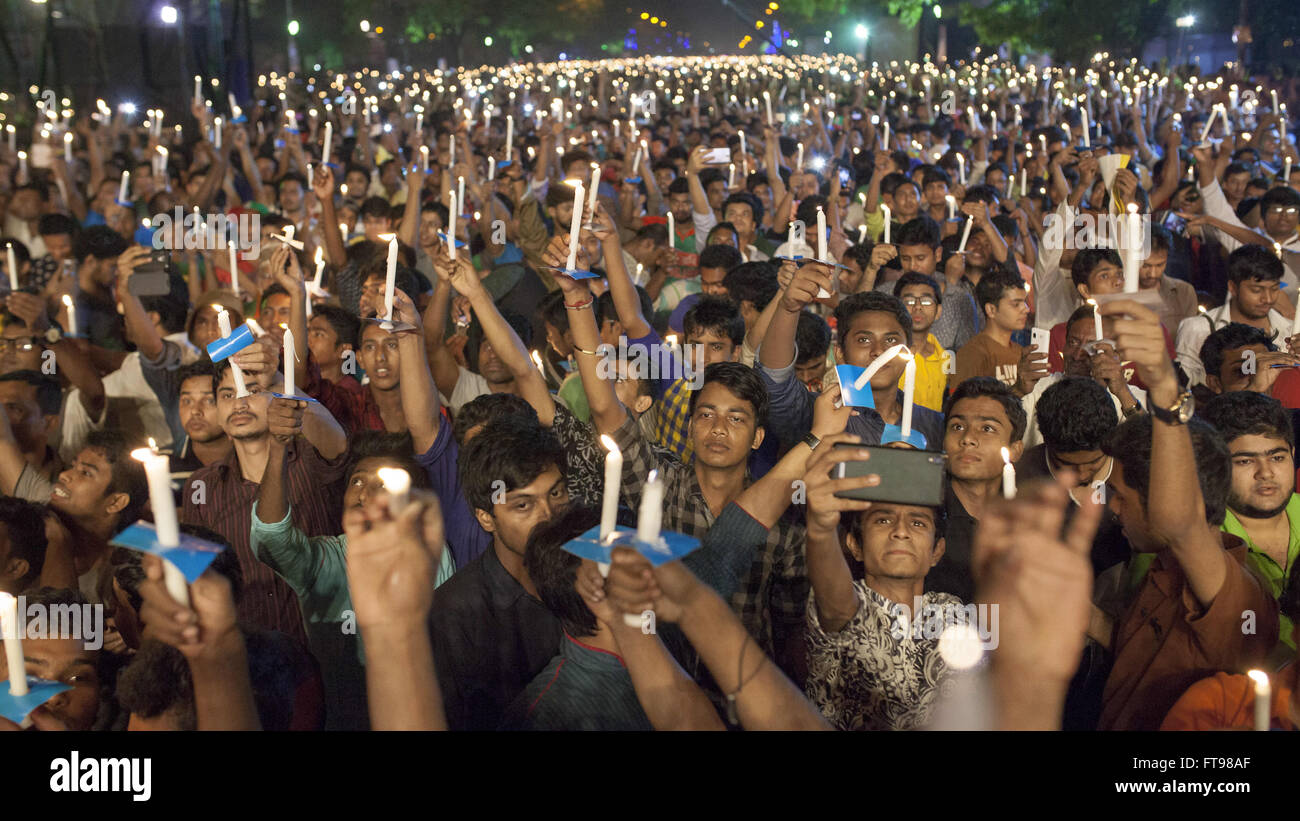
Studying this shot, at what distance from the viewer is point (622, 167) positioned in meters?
11.2

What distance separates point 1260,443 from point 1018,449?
2.23 ft

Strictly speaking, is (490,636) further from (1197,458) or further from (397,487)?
(1197,458)

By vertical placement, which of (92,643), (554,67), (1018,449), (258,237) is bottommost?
(92,643)

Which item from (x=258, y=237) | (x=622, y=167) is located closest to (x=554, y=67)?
(x=622, y=167)

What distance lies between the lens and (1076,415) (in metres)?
3.71

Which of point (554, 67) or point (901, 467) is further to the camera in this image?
point (554, 67)

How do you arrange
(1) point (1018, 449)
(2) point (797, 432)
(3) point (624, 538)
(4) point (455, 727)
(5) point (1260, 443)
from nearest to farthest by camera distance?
(3) point (624, 538) → (4) point (455, 727) → (5) point (1260, 443) → (1) point (1018, 449) → (2) point (797, 432)

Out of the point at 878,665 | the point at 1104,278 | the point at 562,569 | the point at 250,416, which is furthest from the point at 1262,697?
the point at 1104,278

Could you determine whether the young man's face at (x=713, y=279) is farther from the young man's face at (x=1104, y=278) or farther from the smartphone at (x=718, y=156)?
the young man's face at (x=1104, y=278)

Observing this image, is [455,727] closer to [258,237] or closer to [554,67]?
[258,237]

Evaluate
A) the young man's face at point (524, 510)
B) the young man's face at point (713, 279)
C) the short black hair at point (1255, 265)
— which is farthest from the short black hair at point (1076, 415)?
the young man's face at point (713, 279)

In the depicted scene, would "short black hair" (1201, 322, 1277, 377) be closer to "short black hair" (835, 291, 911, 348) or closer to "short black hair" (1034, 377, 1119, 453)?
"short black hair" (1034, 377, 1119, 453)

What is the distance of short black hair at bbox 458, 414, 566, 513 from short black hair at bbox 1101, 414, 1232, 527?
1476 millimetres

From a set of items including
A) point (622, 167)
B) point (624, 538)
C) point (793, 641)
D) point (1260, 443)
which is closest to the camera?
point (624, 538)
